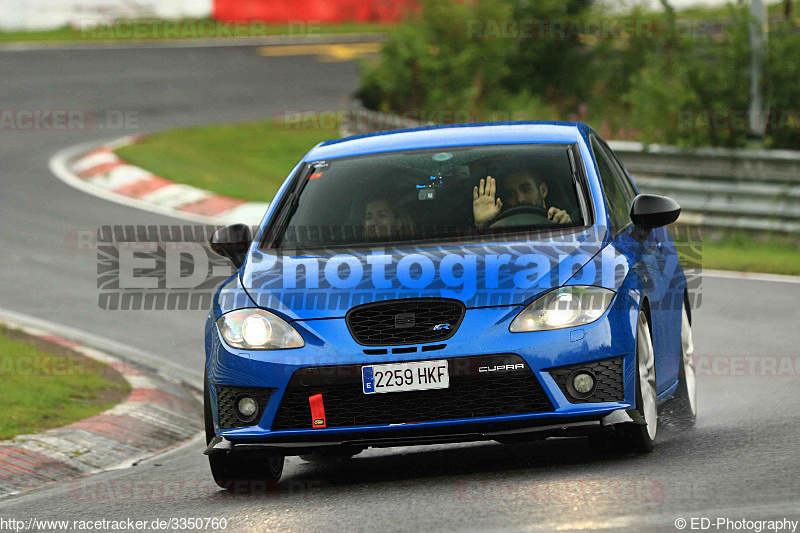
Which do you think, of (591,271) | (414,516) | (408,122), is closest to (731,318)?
(591,271)

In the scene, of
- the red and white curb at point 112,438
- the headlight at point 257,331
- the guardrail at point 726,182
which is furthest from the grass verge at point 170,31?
the headlight at point 257,331

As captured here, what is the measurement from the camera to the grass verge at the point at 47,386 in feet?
29.0

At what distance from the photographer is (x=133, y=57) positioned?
→ 34469 millimetres

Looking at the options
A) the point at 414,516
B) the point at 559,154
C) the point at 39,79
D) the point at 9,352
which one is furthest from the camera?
the point at 39,79

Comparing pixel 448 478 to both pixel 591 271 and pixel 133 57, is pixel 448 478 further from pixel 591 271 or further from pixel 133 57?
A: pixel 133 57

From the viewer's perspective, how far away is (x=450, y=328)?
6.14 meters

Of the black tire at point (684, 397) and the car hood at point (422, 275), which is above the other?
the car hood at point (422, 275)

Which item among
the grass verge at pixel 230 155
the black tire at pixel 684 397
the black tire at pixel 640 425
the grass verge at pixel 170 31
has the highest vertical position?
the black tire at pixel 640 425

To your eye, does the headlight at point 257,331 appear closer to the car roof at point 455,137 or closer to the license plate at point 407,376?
the license plate at point 407,376

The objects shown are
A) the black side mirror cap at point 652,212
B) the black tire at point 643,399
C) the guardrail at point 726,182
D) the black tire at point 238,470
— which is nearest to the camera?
the black tire at point 643,399

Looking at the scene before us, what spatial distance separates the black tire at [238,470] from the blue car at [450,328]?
0.01m

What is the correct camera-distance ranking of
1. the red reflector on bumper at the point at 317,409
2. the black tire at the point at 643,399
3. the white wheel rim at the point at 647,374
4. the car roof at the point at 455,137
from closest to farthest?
the red reflector on bumper at the point at 317,409
the black tire at the point at 643,399
the white wheel rim at the point at 647,374
the car roof at the point at 455,137

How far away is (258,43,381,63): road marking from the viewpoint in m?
35.7

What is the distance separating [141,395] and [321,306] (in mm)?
3631
